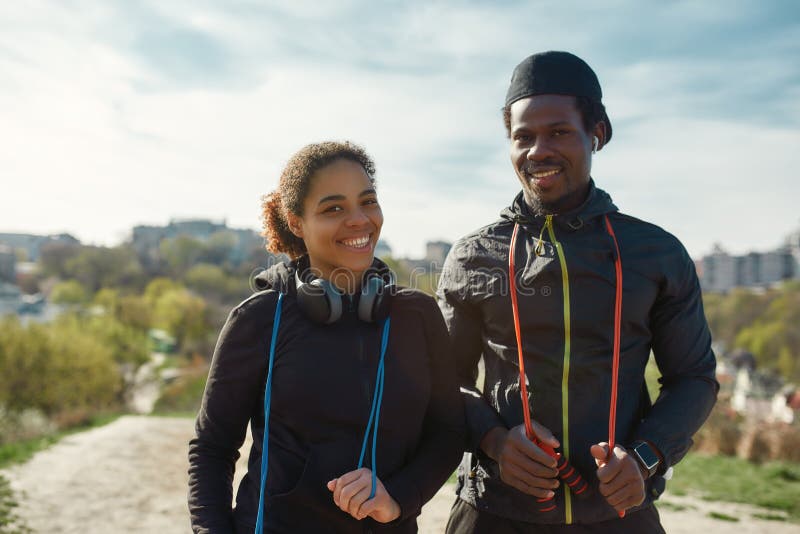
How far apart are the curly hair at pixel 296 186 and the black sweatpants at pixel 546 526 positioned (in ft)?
3.82

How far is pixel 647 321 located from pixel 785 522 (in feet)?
25.6

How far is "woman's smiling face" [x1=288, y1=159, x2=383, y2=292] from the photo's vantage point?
205 centimetres

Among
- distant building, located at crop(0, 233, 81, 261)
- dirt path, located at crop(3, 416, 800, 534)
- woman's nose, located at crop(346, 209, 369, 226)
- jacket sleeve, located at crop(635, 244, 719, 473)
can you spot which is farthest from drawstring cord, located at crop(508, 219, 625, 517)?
distant building, located at crop(0, 233, 81, 261)

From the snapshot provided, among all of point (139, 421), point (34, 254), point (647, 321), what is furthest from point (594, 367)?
point (34, 254)

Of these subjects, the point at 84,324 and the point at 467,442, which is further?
the point at 84,324

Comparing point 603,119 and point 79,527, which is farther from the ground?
point 603,119

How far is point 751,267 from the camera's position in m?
115

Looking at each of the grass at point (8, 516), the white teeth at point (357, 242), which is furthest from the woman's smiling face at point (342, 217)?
the grass at point (8, 516)

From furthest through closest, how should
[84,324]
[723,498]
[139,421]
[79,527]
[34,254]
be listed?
1. [34,254]
2. [84,324]
3. [139,421]
4. [723,498]
5. [79,527]

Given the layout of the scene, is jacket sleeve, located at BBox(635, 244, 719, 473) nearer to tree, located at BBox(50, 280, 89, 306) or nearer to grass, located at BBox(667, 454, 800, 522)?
grass, located at BBox(667, 454, 800, 522)

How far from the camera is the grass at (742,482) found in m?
8.93

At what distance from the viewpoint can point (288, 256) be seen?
2.34 metres

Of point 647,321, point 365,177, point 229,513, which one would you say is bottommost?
point 229,513

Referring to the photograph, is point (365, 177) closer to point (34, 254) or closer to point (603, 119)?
point (603, 119)
